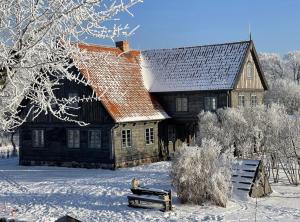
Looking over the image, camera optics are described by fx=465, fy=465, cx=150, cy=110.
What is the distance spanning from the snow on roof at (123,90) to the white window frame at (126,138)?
887 mm

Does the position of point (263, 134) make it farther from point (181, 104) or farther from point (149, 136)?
point (181, 104)

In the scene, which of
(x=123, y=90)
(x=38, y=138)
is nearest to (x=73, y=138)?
(x=38, y=138)

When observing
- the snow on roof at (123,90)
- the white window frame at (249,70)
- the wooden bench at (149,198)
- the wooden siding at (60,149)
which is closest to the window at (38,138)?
the wooden siding at (60,149)

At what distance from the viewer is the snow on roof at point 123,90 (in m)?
27.7

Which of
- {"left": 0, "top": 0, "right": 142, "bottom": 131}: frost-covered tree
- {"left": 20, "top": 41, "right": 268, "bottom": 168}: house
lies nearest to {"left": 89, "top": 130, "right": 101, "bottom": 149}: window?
{"left": 20, "top": 41, "right": 268, "bottom": 168}: house

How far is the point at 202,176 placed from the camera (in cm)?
1672

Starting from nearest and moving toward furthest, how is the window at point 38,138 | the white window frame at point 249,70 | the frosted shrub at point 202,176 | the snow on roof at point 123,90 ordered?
the frosted shrub at point 202,176, the snow on roof at point 123,90, the window at point 38,138, the white window frame at point 249,70

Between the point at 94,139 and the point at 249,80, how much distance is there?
11.9 metres

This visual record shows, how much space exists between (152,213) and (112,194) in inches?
141

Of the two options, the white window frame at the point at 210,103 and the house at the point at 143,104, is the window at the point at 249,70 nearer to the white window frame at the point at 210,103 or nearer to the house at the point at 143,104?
the house at the point at 143,104

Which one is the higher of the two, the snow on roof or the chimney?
the chimney

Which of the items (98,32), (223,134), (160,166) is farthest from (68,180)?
(98,32)

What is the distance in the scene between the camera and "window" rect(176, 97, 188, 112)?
31344 millimetres

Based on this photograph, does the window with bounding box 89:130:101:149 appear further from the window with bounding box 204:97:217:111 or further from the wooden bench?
the wooden bench
